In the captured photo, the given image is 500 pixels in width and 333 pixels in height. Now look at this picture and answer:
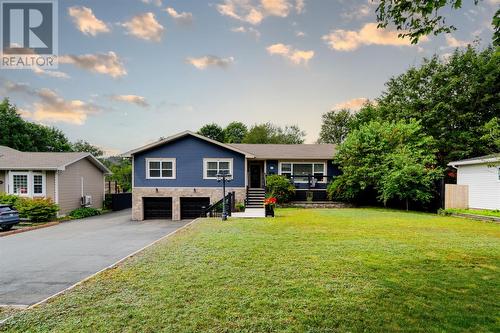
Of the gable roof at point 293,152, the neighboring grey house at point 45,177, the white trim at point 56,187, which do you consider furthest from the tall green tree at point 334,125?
the white trim at point 56,187

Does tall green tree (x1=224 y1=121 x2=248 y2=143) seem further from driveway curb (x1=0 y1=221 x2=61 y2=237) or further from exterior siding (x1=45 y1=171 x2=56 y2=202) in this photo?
driveway curb (x1=0 y1=221 x2=61 y2=237)

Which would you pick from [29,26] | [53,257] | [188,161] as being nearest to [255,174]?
[188,161]

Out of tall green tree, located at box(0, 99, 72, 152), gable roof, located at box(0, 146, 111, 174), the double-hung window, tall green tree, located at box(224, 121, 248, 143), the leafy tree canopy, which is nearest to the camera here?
gable roof, located at box(0, 146, 111, 174)

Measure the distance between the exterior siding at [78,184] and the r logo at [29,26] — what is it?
9.07 metres

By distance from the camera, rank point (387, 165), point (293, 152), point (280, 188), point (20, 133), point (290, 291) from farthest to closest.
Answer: point (20, 133), point (293, 152), point (280, 188), point (387, 165), point (290, 291)

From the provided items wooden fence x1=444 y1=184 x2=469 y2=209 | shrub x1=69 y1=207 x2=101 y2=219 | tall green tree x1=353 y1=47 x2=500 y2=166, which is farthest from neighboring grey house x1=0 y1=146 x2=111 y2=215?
tall green tree x1=353 y1=47 x2=500 y2=166

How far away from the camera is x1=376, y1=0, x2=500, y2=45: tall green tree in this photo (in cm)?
595

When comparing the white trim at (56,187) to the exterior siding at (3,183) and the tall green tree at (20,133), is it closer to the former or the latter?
the exterior siding at (3,183)

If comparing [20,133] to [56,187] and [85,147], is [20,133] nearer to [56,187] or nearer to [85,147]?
[85,147]

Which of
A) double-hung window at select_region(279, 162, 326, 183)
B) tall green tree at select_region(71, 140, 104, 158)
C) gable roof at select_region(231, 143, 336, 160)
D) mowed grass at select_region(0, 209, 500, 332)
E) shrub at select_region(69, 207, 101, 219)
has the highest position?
tall green tree at select_region(71, 140, 104, 158)

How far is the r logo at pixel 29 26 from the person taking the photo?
43.3ft

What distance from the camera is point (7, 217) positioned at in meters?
14.1

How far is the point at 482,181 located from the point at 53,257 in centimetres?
2128

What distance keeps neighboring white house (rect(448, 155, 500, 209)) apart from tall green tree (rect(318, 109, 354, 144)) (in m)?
33.9
